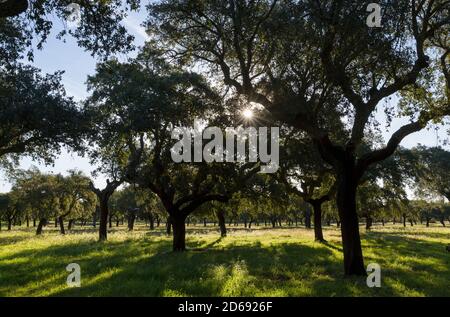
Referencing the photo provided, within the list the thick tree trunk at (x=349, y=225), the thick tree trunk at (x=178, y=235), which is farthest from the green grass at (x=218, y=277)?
the thick tree trunk at (x=178, y=235)

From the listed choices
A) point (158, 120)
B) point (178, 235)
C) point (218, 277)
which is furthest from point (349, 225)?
point (178, 235)

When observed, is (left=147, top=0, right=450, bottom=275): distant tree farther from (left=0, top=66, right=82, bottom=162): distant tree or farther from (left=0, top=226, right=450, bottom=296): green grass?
(left=0, top=66, right=82, bottom=162): distant tree

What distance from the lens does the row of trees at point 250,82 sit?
47.1 ft

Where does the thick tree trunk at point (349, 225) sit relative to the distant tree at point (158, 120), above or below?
below

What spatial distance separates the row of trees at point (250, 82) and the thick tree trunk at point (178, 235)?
11.8 ft

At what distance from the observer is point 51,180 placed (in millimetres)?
65062

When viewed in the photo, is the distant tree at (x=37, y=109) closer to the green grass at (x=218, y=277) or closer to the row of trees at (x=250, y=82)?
the row of trees at (x=250, y=82)

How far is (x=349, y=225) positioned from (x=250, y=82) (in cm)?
741

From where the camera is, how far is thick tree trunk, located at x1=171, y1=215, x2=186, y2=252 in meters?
28.1

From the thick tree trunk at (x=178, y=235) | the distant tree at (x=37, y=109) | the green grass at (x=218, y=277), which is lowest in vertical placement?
the green grass at (x=218, y=277)

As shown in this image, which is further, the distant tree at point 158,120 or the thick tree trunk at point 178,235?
the thick tree trunk at point 178,235

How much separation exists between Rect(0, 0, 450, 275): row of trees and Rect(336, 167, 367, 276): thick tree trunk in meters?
0.04

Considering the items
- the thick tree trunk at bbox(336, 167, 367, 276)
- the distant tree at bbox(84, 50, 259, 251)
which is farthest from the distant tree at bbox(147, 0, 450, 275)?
the distant tree at bbox(84, 50, 259, 251)

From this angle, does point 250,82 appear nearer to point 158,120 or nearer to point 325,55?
point 325,55
